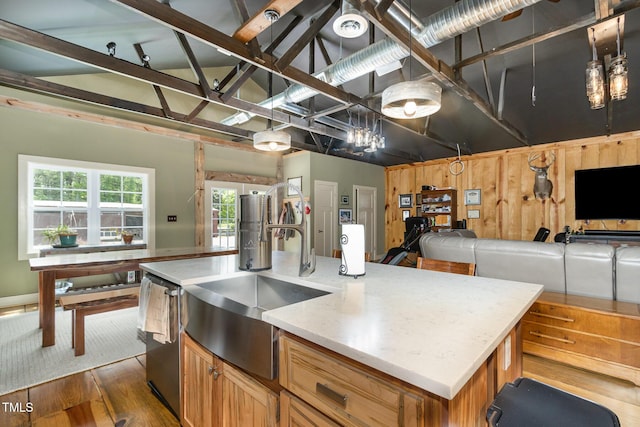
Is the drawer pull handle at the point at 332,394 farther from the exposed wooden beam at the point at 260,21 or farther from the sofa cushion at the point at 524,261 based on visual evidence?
the sofa cushion at the point at 524,261

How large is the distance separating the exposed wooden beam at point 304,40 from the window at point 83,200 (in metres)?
3.60

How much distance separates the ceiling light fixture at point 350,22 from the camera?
2340 mm

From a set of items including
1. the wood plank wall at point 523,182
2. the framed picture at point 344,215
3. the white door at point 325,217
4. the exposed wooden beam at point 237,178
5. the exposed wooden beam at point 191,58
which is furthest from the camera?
the framed picture at point 344,215

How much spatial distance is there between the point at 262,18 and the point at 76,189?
4.28 meters

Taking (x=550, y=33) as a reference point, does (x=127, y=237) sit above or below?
below

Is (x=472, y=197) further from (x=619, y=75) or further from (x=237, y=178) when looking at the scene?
(x=237, y=178)

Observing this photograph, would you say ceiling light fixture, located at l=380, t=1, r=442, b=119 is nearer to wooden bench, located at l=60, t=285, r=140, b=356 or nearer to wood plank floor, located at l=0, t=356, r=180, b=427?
wood plank floor, located at l=0, t=356, r=180, b=427

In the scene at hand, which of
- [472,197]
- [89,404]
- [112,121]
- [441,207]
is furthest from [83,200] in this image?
[472,197]

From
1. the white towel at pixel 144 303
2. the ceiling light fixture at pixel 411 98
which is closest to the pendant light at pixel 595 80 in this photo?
the ceiling light fixture at pixel 411 98

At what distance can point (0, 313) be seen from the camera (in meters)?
3.73

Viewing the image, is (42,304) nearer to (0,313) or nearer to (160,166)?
(0,313)

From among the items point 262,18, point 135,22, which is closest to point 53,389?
point 262,18

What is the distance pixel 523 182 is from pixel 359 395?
6.95 meters

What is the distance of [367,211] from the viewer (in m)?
7.54
